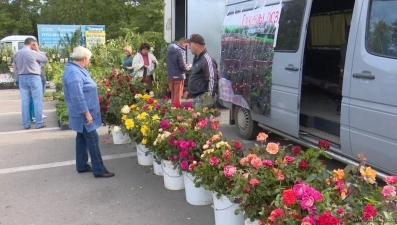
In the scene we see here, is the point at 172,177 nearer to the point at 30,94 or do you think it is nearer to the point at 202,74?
the point at 202,74

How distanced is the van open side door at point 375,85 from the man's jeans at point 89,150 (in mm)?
3022

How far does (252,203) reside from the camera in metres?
2.96

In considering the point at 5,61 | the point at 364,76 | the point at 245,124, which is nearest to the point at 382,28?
the point at 364,76

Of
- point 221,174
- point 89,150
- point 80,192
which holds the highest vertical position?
point 221,174

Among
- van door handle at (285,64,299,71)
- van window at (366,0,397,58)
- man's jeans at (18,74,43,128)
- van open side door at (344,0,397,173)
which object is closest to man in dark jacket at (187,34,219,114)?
van door handle at (285,64,299,71)

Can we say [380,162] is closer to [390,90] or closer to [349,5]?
[390,90]

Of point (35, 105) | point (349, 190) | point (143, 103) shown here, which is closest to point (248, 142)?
point (143, 103)

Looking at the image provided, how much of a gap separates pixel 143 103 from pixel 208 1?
487cm

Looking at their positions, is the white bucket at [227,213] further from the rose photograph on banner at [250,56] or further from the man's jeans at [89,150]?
the rose photograph on banner at [250,56]

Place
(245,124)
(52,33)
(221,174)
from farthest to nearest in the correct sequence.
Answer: (52,33) → (245,124) → (221,174)

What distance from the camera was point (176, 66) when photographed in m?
8.62

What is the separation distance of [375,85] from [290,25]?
1.68m

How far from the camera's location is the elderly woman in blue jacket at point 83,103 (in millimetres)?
4578

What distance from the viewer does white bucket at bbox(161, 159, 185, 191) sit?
448 centimetres
